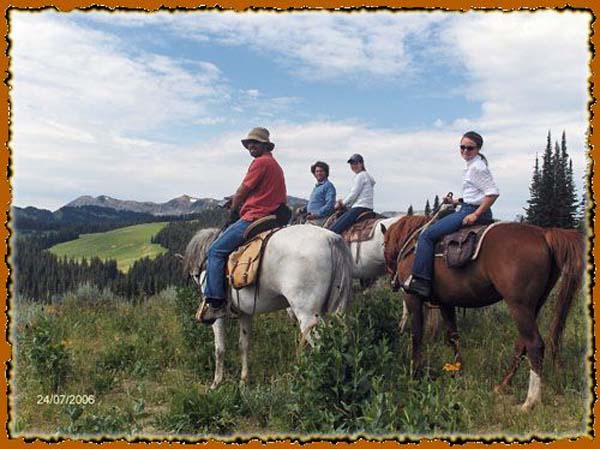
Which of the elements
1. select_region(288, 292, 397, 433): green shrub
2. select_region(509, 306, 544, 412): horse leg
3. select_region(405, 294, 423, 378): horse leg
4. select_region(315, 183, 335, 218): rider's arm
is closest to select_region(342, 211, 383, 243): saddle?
select_region(315, 183, 335, 218): rider's arm

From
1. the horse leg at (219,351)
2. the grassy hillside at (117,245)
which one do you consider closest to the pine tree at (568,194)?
the horse leg at (219,351)

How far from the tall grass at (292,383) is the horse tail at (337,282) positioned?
0.23m

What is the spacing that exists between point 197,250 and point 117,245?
6.03ft

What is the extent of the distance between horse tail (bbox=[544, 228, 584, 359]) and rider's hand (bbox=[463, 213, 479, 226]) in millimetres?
775

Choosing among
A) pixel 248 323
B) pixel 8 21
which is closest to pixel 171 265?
pixel 248 323

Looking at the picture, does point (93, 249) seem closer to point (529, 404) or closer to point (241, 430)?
point (241, 430)

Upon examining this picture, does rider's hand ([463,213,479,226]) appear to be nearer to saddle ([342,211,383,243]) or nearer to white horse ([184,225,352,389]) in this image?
white horse ([184,225,352,389])

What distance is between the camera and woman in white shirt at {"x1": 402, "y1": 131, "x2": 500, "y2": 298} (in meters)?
6.05

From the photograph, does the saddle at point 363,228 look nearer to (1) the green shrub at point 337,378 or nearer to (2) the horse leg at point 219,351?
(2) the horse leg at point 219,351

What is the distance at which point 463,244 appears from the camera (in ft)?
19.6

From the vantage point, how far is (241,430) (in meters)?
5.26

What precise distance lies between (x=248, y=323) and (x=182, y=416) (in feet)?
6.64

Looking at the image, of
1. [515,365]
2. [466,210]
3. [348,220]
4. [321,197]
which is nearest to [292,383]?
[515,365]
